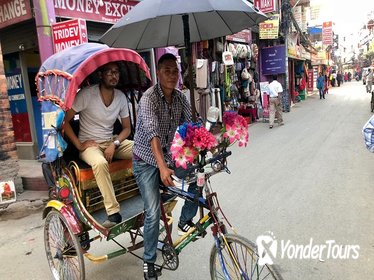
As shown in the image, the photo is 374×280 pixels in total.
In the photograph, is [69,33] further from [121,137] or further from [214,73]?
[214,73]

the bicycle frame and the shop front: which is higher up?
the shop front

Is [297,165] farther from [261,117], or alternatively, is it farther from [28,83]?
[261,117]

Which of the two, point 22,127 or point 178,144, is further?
point 22,127

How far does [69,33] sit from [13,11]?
202 centimetres

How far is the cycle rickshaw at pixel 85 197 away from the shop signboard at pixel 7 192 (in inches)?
95.2

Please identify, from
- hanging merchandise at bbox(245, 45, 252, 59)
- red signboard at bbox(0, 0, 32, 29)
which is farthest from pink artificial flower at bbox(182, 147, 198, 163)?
hanging merchandise at bbox(245, 45, 252, 59)

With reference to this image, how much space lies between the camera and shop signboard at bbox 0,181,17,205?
5.81 metres

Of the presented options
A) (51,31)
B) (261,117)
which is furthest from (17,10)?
(261,117)

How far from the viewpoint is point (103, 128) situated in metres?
3.82

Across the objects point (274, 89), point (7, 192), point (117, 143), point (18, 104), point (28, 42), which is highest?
point (28, 42)

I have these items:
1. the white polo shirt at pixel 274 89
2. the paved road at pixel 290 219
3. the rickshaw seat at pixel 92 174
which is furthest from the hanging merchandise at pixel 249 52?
the rickshaw seat at pixel 92 174

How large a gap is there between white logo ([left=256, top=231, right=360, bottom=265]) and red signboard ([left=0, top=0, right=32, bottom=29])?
20.8 ft

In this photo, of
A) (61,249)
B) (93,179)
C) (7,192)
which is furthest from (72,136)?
(7,192)

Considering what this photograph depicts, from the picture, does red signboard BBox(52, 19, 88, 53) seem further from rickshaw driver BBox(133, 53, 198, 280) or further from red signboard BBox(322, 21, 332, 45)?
red signboard BBox(322, 21, 332, 45)
